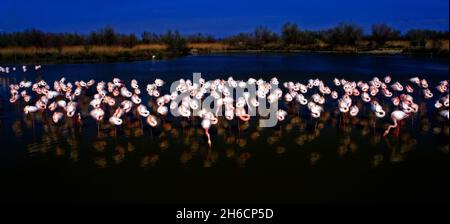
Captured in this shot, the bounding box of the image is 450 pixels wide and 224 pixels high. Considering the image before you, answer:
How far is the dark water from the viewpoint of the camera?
7.06 metres

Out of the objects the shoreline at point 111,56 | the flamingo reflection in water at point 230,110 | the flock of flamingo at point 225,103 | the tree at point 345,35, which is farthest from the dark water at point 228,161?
the tree at point 345,35

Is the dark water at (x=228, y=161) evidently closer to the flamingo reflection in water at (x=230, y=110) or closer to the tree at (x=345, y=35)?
the flamingo reflection in water at (x=230, y=110)

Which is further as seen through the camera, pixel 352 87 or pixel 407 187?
pixel 352 87

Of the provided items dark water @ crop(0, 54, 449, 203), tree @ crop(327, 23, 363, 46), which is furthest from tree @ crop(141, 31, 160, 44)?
dark water @ crop(0, 54, 449, 203)

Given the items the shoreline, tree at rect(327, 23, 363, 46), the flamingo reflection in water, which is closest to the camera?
the flamingo reflection in water

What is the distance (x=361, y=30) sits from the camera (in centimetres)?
5000

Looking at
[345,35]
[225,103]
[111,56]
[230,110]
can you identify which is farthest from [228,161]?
[345,35]

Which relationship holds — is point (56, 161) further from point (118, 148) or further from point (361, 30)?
point (361, 30)

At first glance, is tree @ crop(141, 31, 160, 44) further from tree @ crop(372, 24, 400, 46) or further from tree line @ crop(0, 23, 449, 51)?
tree @ crop(372, 24, 400, 46)

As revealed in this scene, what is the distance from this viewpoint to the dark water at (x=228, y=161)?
23.2ft

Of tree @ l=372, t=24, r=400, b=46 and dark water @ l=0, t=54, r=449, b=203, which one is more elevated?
tree @ l=372, t=24, r=400, b=46

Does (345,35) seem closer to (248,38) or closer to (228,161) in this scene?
(248,38)

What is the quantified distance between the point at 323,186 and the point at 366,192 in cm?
70
